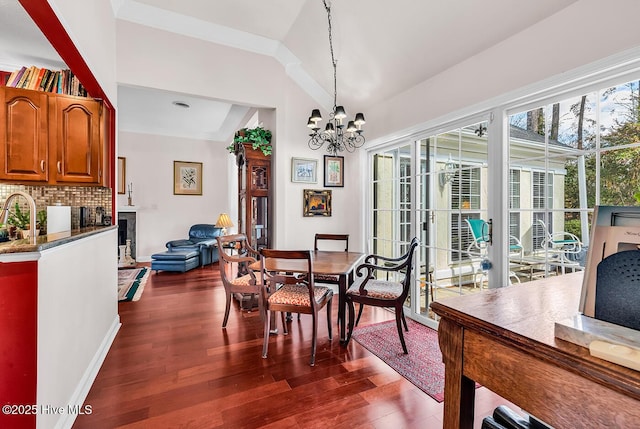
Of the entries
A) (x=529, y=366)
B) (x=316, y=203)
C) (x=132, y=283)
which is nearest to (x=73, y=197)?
(x=132, y=283)

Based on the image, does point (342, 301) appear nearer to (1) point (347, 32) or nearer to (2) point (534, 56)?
(2) point (534, 56)

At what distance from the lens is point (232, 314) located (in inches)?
131

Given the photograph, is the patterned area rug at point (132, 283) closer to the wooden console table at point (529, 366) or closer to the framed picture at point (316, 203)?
the framed picture at point (316, 203)

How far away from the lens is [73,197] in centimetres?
314

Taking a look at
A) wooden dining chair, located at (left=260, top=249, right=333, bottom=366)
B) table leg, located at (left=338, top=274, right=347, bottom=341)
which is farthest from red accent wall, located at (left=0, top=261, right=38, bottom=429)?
table leg, located at (left=338, top=274, right=347, bottom=341)

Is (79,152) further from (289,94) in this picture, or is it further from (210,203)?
(210,203)

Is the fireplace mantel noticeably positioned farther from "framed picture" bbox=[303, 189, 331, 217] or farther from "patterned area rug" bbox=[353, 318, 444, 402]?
"patterned area rug" bbox=[353, 318, 444, 402]

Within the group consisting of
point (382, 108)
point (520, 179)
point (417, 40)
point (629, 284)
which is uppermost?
point (417, 40)

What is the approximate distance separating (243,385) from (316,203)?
8.11ft

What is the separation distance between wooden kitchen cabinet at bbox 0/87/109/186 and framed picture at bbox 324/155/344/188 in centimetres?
253

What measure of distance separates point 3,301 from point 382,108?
3.59 m

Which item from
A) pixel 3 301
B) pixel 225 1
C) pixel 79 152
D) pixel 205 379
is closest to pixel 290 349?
pixel 205 379

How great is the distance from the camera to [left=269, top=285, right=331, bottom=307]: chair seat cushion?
2395 millimetres

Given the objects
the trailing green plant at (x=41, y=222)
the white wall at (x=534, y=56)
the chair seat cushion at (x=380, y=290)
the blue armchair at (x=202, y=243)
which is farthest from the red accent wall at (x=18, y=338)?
the blue armchair at (x=202, y=243)
